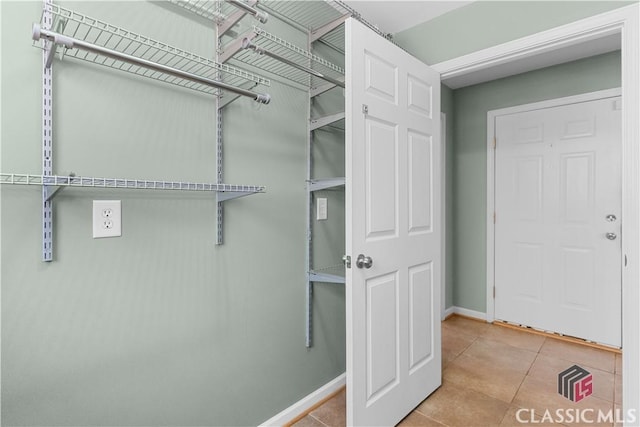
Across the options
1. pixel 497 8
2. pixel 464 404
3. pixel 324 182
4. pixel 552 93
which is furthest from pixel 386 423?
pixel 552 93

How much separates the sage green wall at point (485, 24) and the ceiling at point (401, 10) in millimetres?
42

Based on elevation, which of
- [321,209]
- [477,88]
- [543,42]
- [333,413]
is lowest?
[333,413]

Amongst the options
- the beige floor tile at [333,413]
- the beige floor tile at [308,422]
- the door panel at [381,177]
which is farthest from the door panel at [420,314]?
the beige floor tile at [308,422]

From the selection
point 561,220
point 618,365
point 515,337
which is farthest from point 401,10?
point 618,365

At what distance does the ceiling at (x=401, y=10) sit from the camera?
6.58ft

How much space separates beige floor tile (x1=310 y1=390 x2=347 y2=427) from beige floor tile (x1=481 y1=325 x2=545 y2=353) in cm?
169

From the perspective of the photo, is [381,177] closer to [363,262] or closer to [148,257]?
[363,262]

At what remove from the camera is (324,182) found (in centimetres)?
179

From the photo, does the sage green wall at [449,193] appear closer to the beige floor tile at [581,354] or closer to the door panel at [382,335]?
the beige floor tile at [581,354]

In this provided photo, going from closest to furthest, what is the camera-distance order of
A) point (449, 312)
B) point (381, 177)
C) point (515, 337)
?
point (381, 177) < point (515, 337) < point (449, 312)

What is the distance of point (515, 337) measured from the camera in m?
2.95

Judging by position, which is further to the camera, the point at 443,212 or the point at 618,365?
the point at 443,212

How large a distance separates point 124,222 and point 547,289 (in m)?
3.43

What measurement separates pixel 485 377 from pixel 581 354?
100cm
